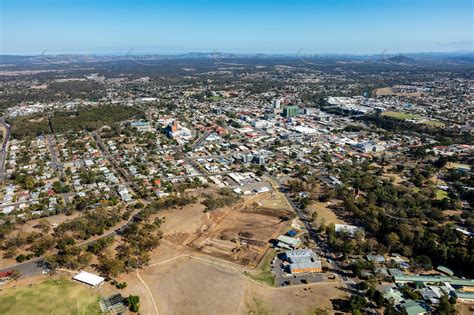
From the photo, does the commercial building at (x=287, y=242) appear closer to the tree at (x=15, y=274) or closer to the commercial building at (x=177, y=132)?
the tree at (x=15, y=274)

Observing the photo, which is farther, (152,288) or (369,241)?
(369,241)

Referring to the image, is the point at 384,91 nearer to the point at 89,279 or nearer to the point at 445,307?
the point at 445,307

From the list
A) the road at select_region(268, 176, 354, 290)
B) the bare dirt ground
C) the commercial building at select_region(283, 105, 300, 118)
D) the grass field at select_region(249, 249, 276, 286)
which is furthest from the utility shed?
the commercial building at select_region(283, 105, 300, 118)

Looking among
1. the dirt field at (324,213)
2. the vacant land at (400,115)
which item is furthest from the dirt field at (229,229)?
the vacant land at (400,115)

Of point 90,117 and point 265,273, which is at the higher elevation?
point 90,117

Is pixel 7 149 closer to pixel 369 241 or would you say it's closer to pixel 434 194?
pixel 369 241

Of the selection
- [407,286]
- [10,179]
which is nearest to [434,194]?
[407,286]

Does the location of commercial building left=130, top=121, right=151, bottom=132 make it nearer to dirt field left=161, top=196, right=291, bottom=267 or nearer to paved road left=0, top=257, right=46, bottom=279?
dirt field left=161, top=196, right=291, bottom=267

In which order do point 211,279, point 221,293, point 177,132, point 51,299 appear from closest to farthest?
1. point 51,299
2. point 221,293
3. point 211,279
4. point 177,132

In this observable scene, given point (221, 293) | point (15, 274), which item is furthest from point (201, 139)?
point (221, 293)
